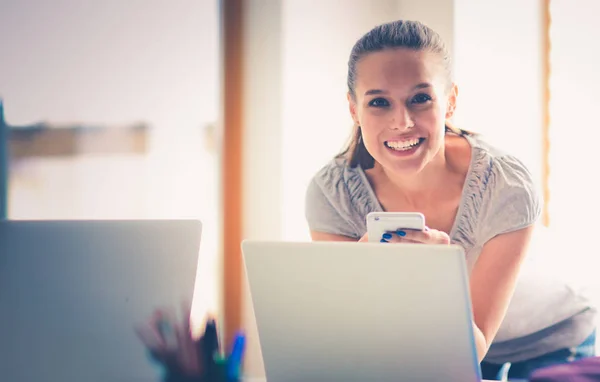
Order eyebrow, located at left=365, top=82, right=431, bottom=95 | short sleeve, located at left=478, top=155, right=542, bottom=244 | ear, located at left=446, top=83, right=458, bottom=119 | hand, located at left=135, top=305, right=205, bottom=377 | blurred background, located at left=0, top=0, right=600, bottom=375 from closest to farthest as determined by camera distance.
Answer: hand, located at left=135, top=305, right=205, bottom=377
short sleeve, located at left=478, top=155, right=542, bottom=244
eyebrow, located at left=365, top=82, right=431, bottom=95
ear, located at left=446, top=83, right=458, bottom=119
blurred background, located at left=0, top=0, right=600, bottom=375

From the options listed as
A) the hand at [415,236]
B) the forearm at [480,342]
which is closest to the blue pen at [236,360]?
the hand at [415,236]

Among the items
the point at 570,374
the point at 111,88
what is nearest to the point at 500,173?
the point at 570,374

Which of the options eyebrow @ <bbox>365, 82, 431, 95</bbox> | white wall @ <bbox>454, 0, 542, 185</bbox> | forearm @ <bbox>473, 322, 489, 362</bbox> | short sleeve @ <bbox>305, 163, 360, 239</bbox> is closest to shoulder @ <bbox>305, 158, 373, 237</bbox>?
short sleeve @ <bbox>305, 163, 360, 239</bbox>

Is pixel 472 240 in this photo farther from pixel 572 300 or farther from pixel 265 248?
pixel 265 248

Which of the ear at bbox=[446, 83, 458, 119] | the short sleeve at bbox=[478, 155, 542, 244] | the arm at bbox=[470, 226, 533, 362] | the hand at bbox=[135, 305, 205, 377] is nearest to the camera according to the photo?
the hand at bbox=[135, 305, 205, 377]

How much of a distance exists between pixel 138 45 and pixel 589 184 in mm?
2032

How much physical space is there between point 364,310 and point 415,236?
38cm

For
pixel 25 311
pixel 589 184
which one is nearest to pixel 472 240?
pixel 25 311

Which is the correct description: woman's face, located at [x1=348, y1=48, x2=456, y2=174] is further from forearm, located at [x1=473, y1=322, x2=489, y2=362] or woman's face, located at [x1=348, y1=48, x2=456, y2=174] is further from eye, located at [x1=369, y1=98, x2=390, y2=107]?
forearm, located at [x1=473, y1=322, x2=489, y2=362]

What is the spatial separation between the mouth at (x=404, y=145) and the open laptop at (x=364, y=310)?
2.70 ft

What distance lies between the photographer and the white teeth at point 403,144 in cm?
154

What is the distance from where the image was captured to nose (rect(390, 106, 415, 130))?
1507 millimetres

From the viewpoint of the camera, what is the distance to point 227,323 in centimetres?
292

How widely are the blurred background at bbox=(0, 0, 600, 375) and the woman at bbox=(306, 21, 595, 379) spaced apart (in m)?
1.25
